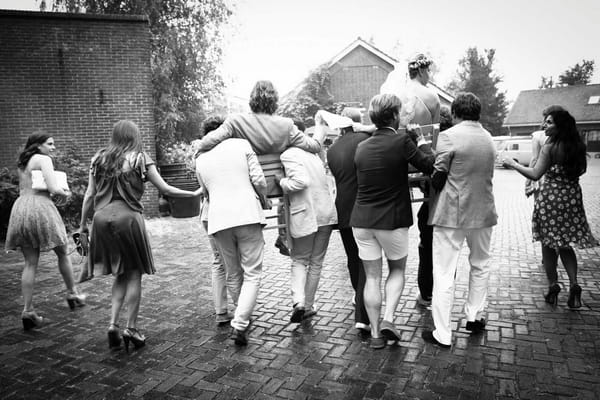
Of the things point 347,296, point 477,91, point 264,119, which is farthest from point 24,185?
point 477,91

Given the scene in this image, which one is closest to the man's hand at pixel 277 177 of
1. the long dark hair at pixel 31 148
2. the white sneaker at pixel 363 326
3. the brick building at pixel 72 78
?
the white sneaker at pixel 363 326

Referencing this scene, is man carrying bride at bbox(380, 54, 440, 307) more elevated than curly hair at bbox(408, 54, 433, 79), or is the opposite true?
curly hair at bbox(408, 54, 433, 79)

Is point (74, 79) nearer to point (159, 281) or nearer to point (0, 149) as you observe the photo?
point (0, 149)

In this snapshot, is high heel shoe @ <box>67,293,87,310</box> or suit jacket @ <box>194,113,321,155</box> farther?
high heel shoe @ <box>67,293,87,310</box>

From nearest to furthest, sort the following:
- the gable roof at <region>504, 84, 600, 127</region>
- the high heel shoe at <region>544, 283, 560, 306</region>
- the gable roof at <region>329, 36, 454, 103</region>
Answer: the high heel shoe at <region>544, 283, 560, 306</region> < the gable roof at <region>329, 36, 454, 103</region> < the gable roof at <region>504, 84, 600, 127</region>

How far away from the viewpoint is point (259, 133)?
373cm

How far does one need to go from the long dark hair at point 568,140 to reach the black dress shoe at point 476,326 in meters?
1.69

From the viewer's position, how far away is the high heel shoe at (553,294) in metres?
4.38

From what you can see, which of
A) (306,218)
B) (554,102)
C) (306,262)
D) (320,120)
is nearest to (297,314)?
(306,262)

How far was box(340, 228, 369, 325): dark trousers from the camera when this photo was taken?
12.5 ft

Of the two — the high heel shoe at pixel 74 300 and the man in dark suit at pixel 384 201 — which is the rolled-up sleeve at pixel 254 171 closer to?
the man in dark suit at pixel 384 201

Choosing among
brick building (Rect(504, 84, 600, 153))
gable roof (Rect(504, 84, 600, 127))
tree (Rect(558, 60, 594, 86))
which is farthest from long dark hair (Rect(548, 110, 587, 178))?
tree (Rect(558, 60, 594, 86))

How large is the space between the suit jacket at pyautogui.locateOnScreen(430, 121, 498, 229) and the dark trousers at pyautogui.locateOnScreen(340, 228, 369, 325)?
797mm

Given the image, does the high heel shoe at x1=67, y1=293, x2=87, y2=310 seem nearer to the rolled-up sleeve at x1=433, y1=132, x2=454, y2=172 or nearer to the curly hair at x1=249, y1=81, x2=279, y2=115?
the curly hair at x1=249, y1=81, x2=279, y2=115
